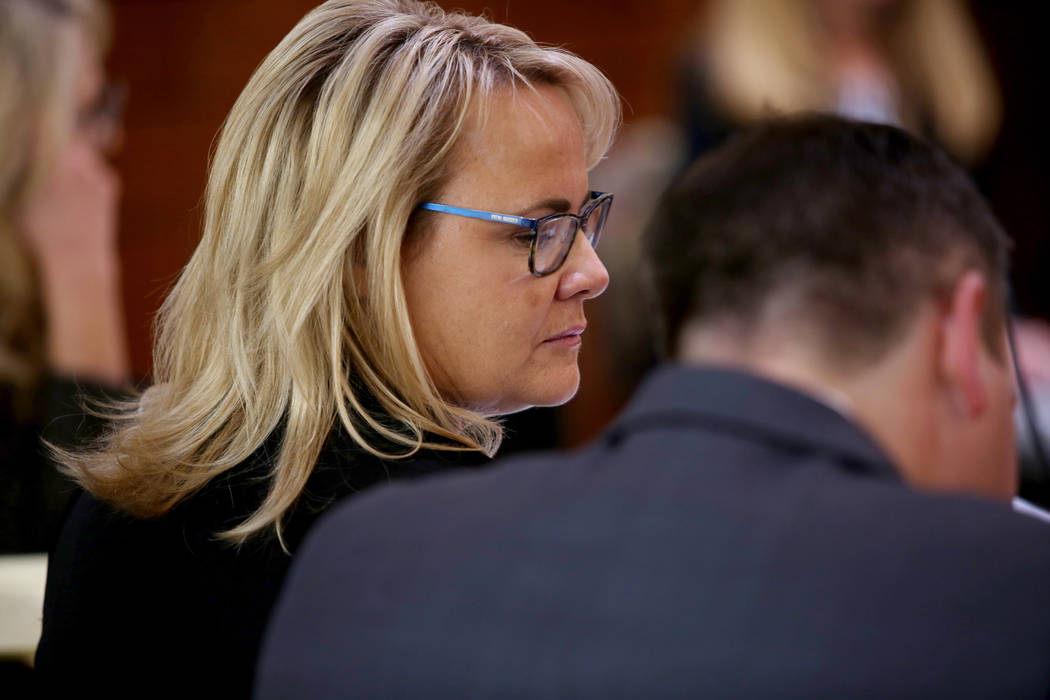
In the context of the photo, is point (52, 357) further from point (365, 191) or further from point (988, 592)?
point (988, 592)

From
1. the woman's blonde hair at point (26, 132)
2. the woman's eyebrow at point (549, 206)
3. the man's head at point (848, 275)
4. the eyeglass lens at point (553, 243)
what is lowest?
the woman's blonde hair at point (26, 132)

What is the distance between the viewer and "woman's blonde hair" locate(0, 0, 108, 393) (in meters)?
3.16

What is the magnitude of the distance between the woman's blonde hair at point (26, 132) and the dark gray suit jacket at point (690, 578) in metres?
2.39

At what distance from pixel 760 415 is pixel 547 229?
76cm

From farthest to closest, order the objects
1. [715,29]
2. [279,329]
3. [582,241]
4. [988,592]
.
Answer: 1. [715,29]
2. [582,241]
3. [279,329]
4. [988,592]

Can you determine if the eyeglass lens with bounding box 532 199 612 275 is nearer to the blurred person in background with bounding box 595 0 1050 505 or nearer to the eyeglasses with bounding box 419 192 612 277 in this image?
the eyeglasses with bounding box 419 192 612 277

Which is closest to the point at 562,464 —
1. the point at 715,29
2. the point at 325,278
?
the point at 325,278

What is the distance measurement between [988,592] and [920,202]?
13.7 inches

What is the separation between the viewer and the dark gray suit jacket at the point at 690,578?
90 cm

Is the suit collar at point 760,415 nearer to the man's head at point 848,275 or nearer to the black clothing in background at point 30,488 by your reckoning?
the man's head at point 848,275

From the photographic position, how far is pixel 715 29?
362 centimetres

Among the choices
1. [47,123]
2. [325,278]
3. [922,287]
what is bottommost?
[47,123]

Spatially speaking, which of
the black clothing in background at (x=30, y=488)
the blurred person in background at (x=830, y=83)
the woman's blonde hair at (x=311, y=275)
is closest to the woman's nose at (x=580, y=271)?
the woman's blonde hair at (x=311, y=275)

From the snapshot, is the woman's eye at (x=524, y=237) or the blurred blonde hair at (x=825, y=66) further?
the blurred blonde hair at (x=825, y=66)
